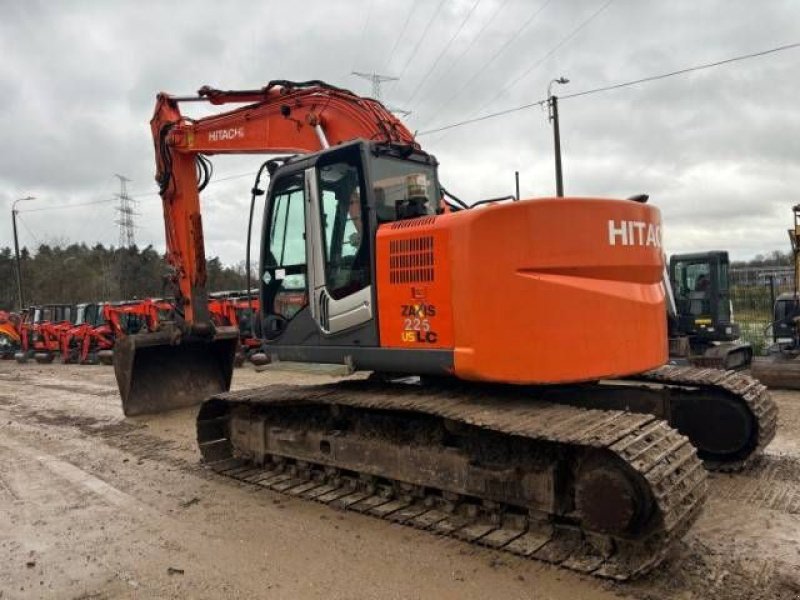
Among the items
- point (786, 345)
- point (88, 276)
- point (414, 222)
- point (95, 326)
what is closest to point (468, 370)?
point (414, 222)

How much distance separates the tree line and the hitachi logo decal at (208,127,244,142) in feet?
129

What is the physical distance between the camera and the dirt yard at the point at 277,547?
13.4 feet

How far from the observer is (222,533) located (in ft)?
16.9

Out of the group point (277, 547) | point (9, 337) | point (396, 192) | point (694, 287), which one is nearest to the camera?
point (277, 547)

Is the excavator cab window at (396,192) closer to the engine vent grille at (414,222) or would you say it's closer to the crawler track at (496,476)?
the engine vent grille at (414,222)

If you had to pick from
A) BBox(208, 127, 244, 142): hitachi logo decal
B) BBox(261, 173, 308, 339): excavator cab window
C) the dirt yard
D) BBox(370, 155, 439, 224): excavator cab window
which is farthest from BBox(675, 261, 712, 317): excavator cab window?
BBox(261, 173, 308, 339): excavator cab window

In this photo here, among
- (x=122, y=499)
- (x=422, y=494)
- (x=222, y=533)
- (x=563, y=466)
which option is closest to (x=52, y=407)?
(x=122, y=499)

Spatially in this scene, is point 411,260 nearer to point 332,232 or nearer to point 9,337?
point 332,232

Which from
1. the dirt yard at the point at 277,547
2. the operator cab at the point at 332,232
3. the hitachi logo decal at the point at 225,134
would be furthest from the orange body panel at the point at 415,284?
the hitachi logo decal at the point at 225,134

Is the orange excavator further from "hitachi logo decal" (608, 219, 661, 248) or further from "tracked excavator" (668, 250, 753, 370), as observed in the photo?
"hitachi logo decal" (608, 219, 661, 248)

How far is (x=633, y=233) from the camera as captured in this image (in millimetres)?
5129

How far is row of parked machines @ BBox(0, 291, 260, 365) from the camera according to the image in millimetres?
19812

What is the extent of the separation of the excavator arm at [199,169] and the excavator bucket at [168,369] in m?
0.01

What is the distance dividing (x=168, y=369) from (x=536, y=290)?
23.0 ft
